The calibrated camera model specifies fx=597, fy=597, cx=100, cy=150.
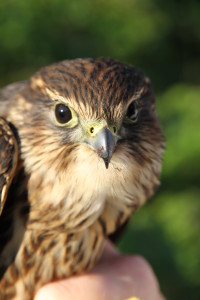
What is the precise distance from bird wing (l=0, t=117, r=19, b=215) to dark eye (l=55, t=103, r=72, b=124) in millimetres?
221

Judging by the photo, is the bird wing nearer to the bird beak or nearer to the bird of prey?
the bird of prey

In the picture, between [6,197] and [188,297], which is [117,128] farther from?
[188,297]

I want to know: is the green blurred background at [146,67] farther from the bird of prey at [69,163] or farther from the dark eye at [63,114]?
the dark eye at [63,114]

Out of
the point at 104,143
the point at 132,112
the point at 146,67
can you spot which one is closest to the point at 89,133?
the point at 104,143

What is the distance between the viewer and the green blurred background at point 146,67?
210 inches

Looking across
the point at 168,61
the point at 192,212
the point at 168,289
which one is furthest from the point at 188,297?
the point at 168,61

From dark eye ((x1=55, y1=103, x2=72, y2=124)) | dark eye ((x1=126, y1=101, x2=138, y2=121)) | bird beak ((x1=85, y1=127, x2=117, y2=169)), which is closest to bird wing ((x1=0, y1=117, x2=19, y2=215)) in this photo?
dark eye ((x1=55, y1=103, x2=72, y2=124))

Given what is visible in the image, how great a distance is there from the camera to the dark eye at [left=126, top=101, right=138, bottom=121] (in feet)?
7.90

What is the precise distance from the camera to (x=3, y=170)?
93.8 inches

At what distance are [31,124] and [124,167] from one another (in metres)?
0.44

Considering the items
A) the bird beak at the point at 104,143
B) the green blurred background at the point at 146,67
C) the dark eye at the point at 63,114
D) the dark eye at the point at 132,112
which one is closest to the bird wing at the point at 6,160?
the dark eye at the point at 63,114

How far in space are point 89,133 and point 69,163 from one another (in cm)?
16

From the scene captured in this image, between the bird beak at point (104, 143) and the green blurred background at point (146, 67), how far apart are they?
3.09m

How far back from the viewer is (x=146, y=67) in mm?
7652
